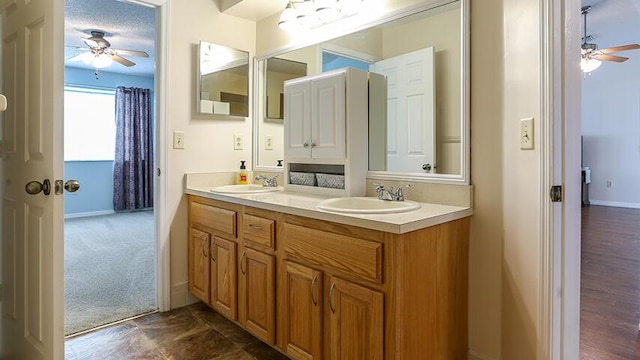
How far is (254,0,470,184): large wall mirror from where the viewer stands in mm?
1696

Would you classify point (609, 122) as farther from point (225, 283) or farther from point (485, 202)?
point (225, 283)

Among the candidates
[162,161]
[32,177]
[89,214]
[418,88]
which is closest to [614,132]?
[418,88]

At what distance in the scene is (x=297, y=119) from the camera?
2336 millimetres

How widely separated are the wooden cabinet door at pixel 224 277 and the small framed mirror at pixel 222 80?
0.94m

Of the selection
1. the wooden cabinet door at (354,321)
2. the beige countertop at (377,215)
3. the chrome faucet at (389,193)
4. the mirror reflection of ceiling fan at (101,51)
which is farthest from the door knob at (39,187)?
the mirror reflection of ceiling fan at (101,51)

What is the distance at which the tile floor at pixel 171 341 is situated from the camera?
74.7 inches

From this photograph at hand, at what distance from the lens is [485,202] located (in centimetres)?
162

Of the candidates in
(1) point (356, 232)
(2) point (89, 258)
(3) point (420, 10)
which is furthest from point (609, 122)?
(2) point (89, 258)

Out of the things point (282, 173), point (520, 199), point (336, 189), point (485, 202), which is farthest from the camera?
point (282, 173)

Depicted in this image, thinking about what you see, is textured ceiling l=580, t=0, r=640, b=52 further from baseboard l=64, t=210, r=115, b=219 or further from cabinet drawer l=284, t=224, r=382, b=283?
baseboard l=64, t=210, r=115, b=219

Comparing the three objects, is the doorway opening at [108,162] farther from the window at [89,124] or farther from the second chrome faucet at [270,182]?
the second chrome faucet at [270,182]

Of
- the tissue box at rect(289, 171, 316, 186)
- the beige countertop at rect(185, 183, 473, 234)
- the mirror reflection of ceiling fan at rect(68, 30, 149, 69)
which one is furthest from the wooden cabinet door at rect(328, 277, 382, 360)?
the mirror reflection of ceiling fan at rect(68, 30, 149, 69)

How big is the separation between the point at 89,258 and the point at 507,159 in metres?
3.63

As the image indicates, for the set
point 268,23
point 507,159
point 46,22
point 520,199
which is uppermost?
point 268,23
